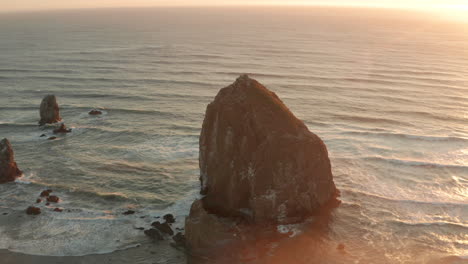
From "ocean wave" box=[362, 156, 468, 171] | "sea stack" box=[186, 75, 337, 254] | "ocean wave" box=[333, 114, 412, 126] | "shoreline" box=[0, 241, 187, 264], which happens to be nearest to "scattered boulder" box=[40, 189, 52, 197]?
"shoreline" box=[0, 241, 187, 264]

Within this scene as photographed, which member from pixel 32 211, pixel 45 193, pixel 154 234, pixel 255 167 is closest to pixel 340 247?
pixel 255 167

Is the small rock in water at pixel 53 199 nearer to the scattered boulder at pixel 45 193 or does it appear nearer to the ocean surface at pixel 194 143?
the ocean surface at pixel 194 143

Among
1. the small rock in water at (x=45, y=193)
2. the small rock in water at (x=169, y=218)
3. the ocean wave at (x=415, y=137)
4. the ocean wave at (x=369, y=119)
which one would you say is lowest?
the small rock in water at (x=169, y=218)

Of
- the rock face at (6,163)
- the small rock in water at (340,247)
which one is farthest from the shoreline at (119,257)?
the rock face at (6,163)

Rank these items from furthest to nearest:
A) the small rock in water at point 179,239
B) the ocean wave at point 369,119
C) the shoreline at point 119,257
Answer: the ocean wave at point 369,119, the small rock in water at point 179,239, the shoreline at point 119,257

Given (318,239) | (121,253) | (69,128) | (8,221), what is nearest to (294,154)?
(318,239)
